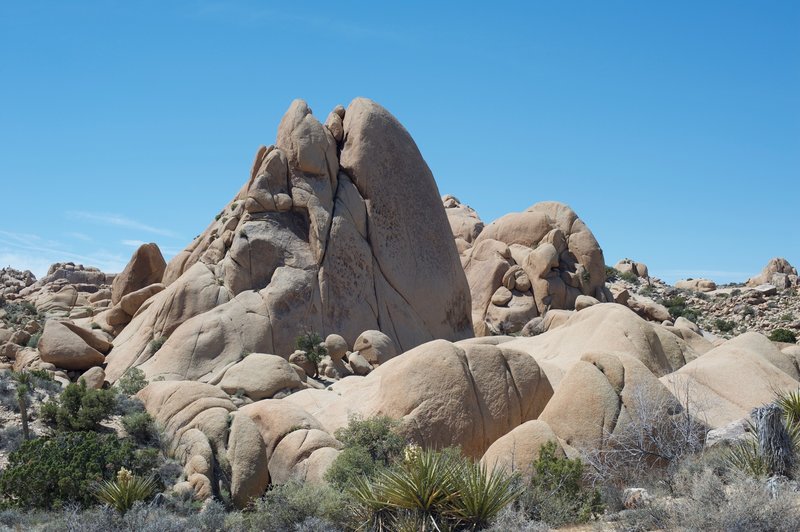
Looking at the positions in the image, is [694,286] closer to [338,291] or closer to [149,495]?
[338,291]

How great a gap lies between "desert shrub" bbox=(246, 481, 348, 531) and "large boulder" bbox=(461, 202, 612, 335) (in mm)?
31670

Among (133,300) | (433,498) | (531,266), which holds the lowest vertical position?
(433,498)

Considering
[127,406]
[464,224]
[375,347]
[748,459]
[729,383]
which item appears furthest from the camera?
[464,224]

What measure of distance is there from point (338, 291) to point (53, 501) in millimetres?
18167

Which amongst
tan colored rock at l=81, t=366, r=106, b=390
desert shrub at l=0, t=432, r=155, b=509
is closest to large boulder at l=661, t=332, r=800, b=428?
desert shrub at l=0, t=432, r=155, b=509

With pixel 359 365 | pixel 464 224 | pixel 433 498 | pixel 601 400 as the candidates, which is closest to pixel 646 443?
pixel 601 400

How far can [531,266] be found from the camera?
4825 cm

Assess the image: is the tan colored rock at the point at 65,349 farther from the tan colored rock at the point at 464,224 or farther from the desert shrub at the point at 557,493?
the tan colored rock at the point at 464,224

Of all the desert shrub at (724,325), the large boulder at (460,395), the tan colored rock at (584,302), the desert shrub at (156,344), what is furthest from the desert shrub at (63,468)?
the desert shrub at (724,325)

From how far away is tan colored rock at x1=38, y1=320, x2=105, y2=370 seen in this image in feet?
94.1

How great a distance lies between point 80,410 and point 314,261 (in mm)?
14227

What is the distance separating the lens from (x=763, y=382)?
20.4m

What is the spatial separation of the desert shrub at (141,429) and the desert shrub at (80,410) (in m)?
0.92

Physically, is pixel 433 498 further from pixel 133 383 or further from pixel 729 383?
pixel 133 383
